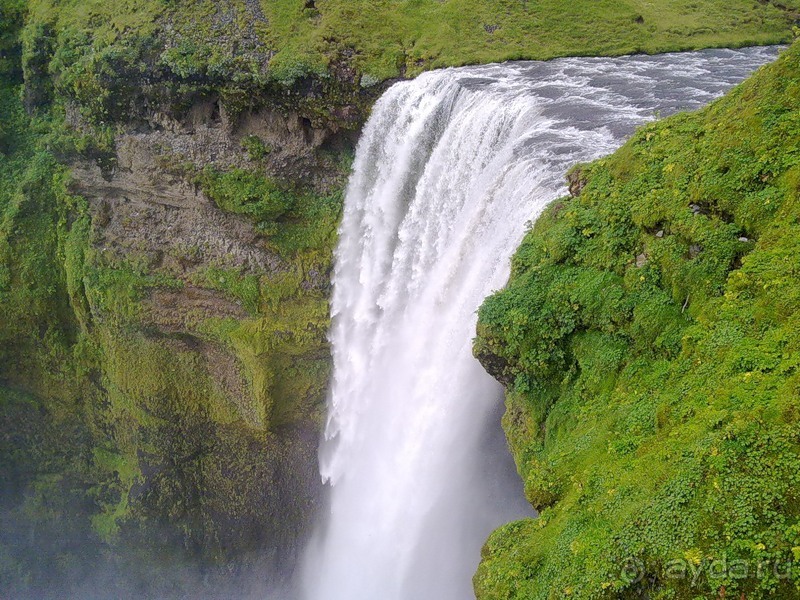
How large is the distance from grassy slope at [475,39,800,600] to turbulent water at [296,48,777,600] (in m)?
1.65

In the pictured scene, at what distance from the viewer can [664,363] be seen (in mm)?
7398

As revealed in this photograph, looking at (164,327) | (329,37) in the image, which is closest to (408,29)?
(329,37)

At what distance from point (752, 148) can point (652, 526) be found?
477 cm

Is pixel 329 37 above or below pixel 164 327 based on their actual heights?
above

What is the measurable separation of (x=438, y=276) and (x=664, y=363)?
242 inches

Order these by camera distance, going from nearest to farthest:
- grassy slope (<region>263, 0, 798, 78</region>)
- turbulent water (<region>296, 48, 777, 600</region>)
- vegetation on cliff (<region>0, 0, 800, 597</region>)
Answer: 1. turbulent water (<region>296, 48, 777, 600</region>)
2. grassy slope (<region>263, 0, 798, 78</region>)
3. vegetation on cliff (<region>0, 0, 800, 597</region>)

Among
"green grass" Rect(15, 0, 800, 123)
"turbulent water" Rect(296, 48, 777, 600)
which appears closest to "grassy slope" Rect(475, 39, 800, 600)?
"turbulent water" Rect(296, 48, 777, 600)

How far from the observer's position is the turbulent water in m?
11.5

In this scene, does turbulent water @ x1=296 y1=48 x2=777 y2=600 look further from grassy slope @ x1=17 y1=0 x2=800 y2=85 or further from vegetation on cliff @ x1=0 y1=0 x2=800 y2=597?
vegetation on cliff @ x1=0 y1=0 x2=800 y2=597

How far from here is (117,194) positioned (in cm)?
2116

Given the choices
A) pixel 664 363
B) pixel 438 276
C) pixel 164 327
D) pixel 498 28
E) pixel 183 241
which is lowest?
pixel 164 327

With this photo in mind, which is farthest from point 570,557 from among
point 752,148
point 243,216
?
point 243,216

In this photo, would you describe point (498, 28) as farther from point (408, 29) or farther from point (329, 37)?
point (329, 37)

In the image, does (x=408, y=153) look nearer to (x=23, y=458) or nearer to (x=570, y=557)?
(x=570, y=557)
